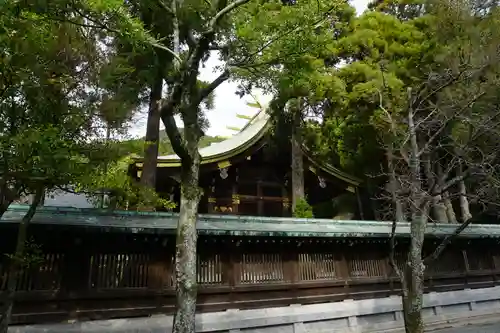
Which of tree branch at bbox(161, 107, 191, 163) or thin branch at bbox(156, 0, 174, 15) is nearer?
tree branch at bbox(161, 107, 191, 163)

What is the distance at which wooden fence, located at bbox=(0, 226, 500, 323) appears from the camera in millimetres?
7938

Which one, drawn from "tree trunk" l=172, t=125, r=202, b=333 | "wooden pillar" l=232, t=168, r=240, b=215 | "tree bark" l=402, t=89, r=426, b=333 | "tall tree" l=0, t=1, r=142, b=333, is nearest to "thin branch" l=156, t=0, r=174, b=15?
"tall tree" l=0, t=1, r=142, b=333

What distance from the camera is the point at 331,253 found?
463 inches

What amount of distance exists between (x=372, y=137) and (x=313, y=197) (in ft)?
15.2

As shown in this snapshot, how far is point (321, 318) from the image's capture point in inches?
429

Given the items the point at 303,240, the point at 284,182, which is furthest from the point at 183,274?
the point at 284,182

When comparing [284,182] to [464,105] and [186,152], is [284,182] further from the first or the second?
[186,152]

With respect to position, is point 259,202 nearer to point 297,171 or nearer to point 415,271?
point 297,171

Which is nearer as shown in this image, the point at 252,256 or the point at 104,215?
the point at 104,215

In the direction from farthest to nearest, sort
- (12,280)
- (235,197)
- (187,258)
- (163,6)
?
1. (235,197)
2. (163,6)
3. (187,258)
4. (12,280)

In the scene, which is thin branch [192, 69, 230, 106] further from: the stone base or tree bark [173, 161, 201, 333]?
the stone base

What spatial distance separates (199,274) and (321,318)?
3977 mm

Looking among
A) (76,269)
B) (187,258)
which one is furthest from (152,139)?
(187,258)

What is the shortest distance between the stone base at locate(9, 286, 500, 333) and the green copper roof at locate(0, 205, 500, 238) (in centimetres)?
209
